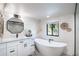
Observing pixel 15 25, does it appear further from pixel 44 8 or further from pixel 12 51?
pixel 44 8

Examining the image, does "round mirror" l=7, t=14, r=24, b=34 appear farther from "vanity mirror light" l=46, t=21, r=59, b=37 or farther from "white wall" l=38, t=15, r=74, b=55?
"vanity mirror light" l=46, t=21, r=59, b=37

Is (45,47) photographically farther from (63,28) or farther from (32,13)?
(32,13)

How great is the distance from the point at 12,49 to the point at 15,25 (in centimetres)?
34

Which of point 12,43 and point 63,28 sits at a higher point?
point 63,28

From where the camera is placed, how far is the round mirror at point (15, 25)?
50.6 inches

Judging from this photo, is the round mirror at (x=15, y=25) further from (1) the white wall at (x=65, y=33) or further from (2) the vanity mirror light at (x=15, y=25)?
(1) the white wall at (x=65, y=33)

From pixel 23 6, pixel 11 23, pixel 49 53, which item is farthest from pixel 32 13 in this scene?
pixel 49 53

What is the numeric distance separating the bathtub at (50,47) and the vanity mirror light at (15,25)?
0.30 m

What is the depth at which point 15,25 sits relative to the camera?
132cm

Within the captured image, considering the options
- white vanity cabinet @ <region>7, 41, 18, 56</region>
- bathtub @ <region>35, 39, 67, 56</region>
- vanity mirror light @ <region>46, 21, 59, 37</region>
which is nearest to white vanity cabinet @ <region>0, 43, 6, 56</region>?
white vanity cabinet @ <region>7, 41, 18, 56</region>

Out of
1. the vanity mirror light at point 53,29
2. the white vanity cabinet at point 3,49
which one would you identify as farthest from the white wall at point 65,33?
the white vanity cabinet at point 3,49

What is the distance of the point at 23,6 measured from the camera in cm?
132

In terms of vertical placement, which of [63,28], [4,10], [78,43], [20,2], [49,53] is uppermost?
[20,2]

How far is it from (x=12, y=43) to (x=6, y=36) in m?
0.13
